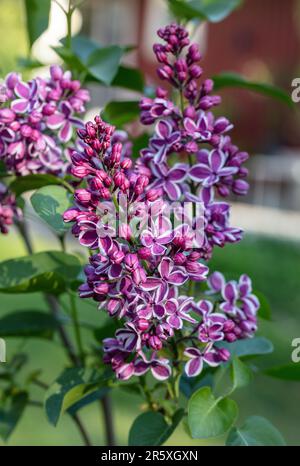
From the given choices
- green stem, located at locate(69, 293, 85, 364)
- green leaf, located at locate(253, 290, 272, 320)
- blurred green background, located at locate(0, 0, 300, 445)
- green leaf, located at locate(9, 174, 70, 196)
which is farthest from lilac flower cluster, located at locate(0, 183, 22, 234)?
green leaf, located at locate(253, 290, 272, 320)

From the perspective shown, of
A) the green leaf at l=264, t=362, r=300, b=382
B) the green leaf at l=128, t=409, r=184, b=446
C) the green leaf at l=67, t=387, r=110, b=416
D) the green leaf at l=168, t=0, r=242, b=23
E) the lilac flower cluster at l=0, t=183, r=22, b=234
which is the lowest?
the green leaf at l=67, t=387, r=110, b=416

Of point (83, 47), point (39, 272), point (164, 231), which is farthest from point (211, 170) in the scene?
point (83, 47)

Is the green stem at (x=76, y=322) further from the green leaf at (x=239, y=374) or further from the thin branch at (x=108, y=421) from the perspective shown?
the green leaf at (x=239, y=374)

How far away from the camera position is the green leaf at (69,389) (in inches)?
35.9

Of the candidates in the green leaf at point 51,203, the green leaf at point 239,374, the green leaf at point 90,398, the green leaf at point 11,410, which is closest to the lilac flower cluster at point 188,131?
the green leaf at point 51,203

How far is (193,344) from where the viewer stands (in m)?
0.90

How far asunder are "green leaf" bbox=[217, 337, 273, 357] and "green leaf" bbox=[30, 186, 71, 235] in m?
0.31

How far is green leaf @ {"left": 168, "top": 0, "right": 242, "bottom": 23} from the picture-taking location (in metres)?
1.26

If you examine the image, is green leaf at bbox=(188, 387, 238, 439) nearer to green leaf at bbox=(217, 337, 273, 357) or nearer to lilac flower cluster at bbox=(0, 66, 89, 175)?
green leaf at bbox=(217, 337, 273, 357)

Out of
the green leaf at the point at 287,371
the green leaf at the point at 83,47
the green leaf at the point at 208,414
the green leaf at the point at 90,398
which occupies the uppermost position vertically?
the green leaf at the point at 83,47

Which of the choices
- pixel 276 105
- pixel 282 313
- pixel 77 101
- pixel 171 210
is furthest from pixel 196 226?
pixel 276 105

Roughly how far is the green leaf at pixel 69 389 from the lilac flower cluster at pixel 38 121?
0.87 ft

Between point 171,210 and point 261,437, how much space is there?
31 centimetres

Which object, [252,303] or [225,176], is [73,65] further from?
[252,303]
